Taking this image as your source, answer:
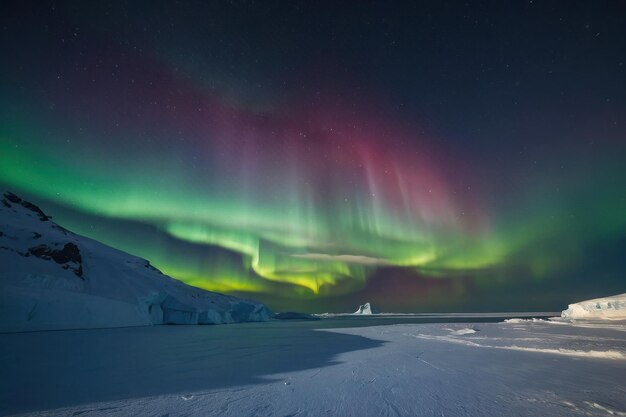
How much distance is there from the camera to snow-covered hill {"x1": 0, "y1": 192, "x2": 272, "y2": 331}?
36469mm

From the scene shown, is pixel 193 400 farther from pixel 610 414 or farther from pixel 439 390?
pixel 610 414

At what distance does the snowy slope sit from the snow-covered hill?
78791 mm

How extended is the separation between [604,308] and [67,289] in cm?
9052

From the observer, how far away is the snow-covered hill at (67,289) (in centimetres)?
3647

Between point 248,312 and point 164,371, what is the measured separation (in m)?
80.6

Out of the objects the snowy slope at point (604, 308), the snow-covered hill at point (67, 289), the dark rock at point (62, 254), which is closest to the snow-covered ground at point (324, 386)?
the snow-covered hill at point (67, 289)

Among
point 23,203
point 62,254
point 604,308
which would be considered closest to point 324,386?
point 62,254

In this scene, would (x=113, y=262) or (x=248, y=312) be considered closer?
(x=113, y=262)

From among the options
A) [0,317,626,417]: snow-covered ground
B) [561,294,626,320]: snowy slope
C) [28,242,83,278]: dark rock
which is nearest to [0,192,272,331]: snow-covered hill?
[28,242,83,278]: dark rock

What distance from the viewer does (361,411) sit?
6316 millimetres

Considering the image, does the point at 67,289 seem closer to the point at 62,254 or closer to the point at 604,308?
the point at 62,254

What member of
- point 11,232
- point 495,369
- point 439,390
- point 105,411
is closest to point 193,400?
point 105,411

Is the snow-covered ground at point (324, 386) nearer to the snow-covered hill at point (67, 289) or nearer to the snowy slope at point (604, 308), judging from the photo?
the snow-covered hill at point (67, 289)

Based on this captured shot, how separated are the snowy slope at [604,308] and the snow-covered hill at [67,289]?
78791 millimetres
